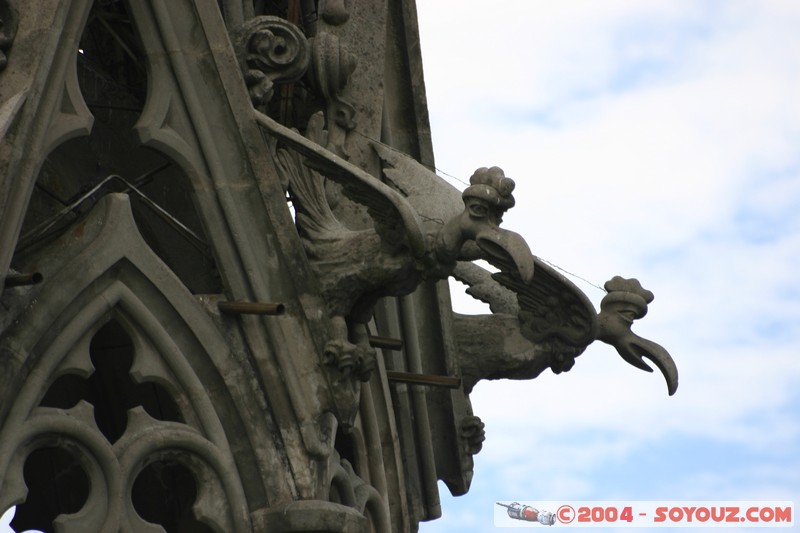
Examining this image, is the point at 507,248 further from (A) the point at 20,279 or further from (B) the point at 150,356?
(A) the point at 20,279

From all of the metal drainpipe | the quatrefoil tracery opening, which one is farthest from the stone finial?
the quatrefoil tracery opening

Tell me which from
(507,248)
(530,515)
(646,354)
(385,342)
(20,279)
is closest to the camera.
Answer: (20,279)

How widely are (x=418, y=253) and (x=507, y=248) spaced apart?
0.55m

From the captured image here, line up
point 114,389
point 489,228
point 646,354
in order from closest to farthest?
point 489,228
point 646,354
point 114,389

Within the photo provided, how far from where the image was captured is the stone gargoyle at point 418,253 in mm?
18188

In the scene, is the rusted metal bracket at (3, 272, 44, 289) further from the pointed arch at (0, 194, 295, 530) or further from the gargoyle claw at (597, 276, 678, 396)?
the gargoyle claw at (597, 276, 678, 396)

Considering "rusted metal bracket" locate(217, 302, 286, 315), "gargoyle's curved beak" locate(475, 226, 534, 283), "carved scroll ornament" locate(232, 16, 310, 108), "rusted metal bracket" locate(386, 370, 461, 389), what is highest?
"carved scroll ornament" locate(232, 16, 310, 108)

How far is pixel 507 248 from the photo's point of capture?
1806cm

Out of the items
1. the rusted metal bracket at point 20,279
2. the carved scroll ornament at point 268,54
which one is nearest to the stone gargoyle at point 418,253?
the carved scroll ornament at point 268,54

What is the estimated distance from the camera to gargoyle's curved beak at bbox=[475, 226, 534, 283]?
18.1 meters

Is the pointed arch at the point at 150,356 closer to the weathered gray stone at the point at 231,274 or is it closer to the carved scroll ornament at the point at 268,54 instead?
the weathered gray stone at the point at 231,274

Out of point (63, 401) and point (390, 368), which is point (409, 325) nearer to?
point (390, 368)

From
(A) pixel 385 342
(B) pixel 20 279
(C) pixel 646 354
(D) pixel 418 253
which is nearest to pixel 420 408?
(A) pixel 385 342

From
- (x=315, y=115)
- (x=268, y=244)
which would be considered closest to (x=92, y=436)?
(x=268, y=244)
